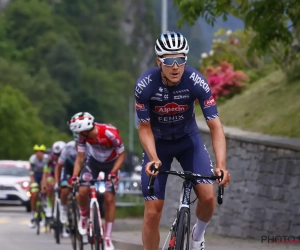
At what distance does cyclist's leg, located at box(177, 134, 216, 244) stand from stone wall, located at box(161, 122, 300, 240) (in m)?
5.83

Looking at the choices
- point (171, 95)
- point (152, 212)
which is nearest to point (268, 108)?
point (171, 95)

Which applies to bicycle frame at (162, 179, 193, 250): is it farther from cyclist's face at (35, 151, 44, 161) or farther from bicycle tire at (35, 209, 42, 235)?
cyclist's face at (35, 151, 44, 161)

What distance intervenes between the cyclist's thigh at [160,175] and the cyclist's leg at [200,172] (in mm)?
126

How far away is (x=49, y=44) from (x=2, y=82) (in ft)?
119

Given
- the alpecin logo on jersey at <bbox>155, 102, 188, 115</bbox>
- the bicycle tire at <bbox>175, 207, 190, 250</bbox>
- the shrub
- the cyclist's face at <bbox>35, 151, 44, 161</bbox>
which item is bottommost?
the bicycle tire at <bbox>175, 207, 190, 250</bbox>

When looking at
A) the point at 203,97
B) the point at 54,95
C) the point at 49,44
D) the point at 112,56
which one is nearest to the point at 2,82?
the point at 54,95

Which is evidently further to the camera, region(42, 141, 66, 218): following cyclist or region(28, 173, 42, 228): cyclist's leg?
region(28, 173, 42, 228): cyclist's leg

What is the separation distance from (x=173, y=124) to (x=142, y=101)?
43 cm

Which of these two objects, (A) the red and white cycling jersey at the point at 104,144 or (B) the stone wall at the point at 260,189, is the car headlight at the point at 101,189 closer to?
(A) the red and white cycling jersey at the point at 104,144

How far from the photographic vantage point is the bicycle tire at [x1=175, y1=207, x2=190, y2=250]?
9500 mm

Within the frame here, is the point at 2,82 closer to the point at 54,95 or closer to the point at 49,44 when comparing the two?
the point at 54,95

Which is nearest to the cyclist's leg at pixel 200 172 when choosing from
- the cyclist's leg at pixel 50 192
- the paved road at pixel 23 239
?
the paved road at pixel 23 239

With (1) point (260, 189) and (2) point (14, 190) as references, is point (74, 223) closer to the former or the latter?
(1) point (260, 189)

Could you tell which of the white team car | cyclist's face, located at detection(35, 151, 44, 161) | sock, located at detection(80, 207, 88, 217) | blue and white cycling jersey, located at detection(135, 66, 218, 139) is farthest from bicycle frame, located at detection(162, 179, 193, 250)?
the white team car
